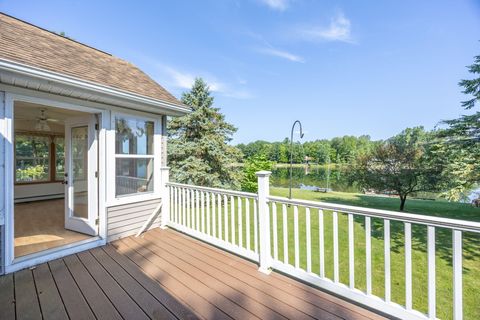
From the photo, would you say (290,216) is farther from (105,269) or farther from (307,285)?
(105,269)

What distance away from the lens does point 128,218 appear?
3.87m

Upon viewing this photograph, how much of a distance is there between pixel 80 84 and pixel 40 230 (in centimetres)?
300

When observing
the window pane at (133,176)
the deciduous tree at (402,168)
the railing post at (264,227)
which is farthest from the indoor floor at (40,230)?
the deciduous tree at (402,168)

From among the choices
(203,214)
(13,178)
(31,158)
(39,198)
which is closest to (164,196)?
(203,214)

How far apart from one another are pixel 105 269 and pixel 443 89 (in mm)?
13431

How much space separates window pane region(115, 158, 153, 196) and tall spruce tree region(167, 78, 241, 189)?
3.75 metres

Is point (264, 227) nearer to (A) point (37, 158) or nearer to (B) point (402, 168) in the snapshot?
(B) point (402, 168)

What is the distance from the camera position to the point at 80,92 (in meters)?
3.04

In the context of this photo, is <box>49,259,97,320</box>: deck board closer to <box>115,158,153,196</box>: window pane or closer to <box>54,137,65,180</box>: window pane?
<box>115,158,153,196</box>: window pane

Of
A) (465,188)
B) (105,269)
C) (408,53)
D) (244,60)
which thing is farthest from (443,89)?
(105,269)

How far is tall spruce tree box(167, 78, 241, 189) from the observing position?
8180mm

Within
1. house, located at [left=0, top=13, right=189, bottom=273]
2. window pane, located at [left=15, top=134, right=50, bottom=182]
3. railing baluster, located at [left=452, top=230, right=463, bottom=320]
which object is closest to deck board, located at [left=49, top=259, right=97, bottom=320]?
house, located at [left=0, top=13, right=189, bottom=273]

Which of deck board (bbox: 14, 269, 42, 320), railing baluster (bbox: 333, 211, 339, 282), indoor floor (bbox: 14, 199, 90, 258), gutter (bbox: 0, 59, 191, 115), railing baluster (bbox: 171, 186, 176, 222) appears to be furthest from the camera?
railing baluster (bbox: 171, 186, 176, 222)

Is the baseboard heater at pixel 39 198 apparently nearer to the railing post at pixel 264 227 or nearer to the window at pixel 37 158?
the window at pixel 37 158
